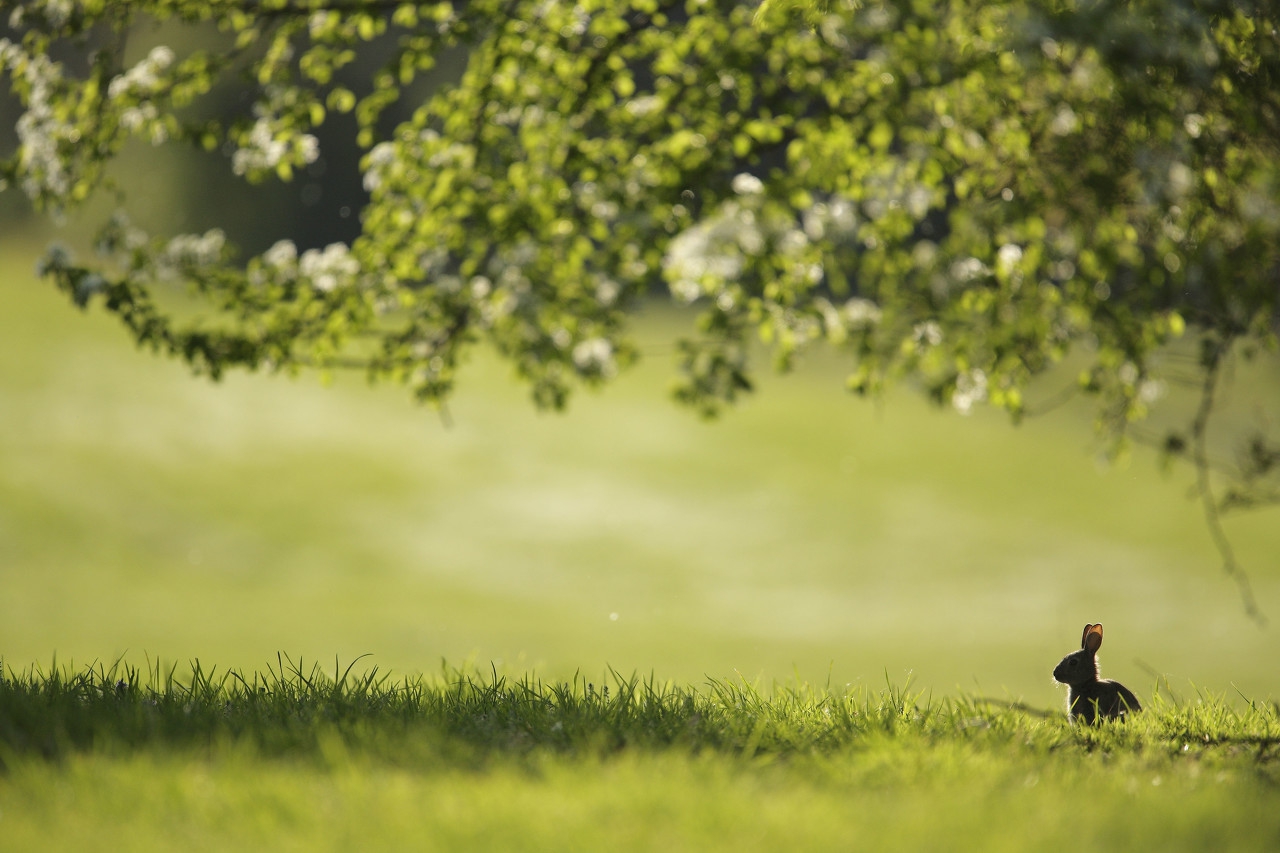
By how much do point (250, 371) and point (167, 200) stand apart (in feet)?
206

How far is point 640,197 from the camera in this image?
882 centimetres

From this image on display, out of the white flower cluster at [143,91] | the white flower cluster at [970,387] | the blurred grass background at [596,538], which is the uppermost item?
the white flower cluster at [143,91]

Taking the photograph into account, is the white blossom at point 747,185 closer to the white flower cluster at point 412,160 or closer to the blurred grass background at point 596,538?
the blurred grass background at point 596,538

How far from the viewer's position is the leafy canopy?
7.95m

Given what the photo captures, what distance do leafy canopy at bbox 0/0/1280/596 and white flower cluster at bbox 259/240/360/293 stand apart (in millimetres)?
25

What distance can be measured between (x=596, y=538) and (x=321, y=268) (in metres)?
14.8

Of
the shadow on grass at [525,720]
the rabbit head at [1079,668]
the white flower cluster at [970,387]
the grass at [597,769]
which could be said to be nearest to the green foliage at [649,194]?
the white flower cluster at [970,387]

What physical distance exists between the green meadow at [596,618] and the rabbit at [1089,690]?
15 cm

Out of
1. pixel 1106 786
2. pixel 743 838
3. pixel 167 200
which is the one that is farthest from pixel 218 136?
pixel 167 200

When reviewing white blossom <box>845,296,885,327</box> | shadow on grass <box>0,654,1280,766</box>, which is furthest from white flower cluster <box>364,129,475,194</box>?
shadow on grass <box>0,654,1280,766</box>

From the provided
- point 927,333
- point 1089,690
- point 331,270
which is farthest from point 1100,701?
point 331,270

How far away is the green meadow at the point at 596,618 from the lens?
3.87 meters

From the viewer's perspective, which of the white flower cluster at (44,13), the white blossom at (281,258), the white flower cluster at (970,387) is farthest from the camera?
the white blossom at (281,258)

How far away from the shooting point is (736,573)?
2050cm
